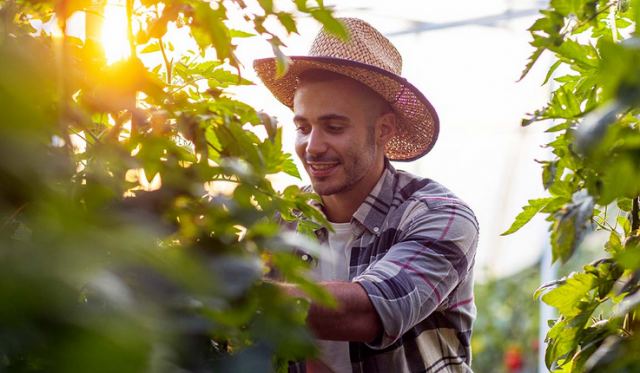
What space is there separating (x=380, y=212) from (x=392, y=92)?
0.41 meters

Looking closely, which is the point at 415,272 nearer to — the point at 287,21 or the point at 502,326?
the point at 287,21

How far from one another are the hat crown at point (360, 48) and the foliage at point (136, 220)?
1.27 metres

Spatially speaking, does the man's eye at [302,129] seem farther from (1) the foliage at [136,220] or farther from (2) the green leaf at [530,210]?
(2) the green leaf at [530,210]

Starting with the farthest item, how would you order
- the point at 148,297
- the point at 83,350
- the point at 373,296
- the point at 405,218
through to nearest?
the point at 405,218 → the point at 373,296 → the point at 148,297 → the point at 83,350

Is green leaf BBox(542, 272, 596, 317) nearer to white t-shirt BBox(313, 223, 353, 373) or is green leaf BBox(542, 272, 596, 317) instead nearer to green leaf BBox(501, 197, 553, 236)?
green leaf BBox(501, 197, 553, 236)

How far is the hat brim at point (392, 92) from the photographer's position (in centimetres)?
252

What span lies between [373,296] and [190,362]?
1.18m

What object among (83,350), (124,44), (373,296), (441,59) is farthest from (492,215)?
(83,350)

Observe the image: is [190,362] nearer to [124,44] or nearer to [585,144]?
[585,144]

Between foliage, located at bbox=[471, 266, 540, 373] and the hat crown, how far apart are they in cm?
751

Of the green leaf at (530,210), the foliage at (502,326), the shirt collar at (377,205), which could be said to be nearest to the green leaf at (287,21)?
the green leaf at (530,210)

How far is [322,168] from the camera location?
99.6 inches

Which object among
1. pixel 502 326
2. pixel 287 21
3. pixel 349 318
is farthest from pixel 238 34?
pixel 502 326

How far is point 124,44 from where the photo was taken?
3.43 ft
